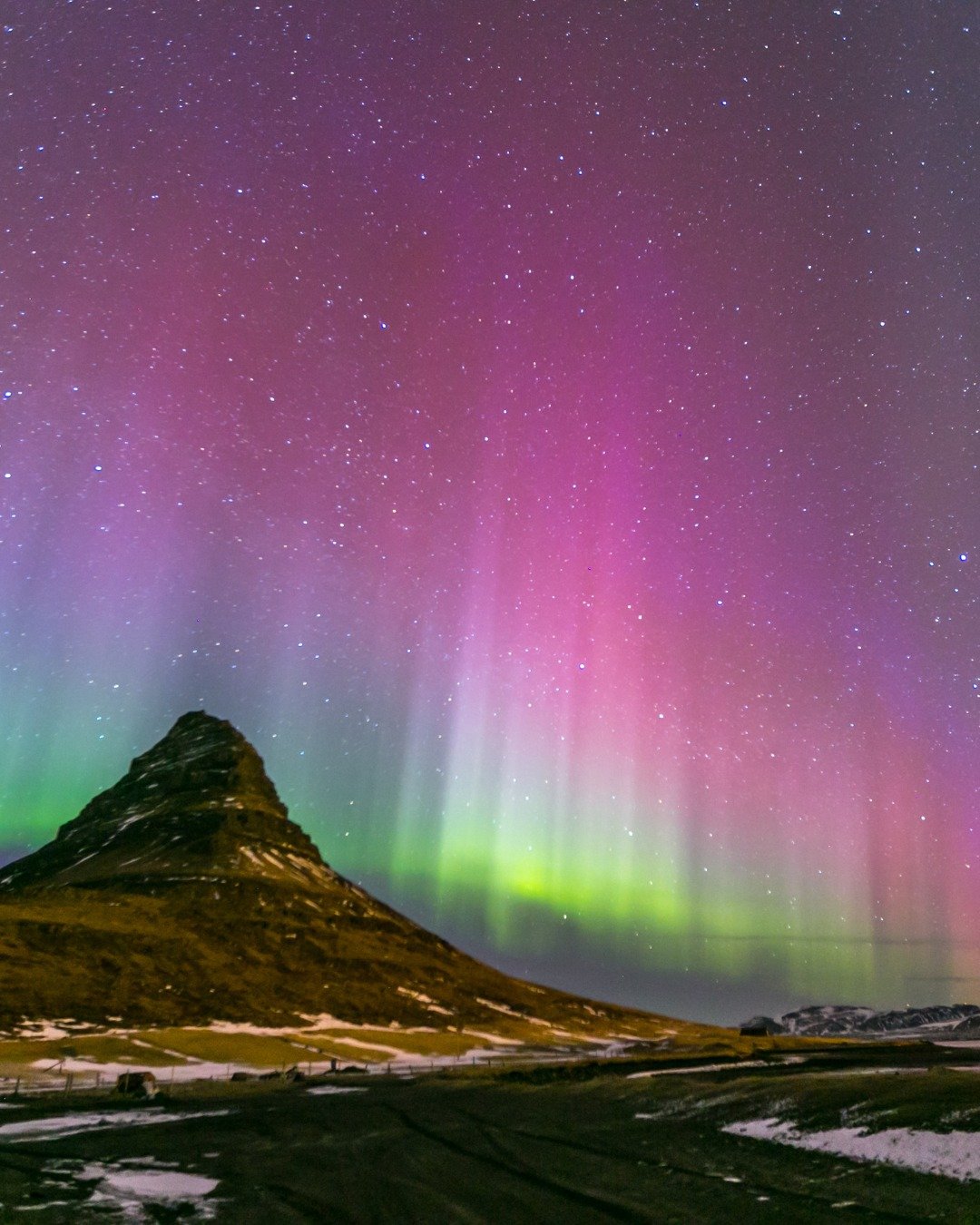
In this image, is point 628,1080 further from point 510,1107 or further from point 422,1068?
point 422,1068

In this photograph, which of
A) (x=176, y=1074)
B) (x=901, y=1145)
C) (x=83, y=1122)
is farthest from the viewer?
(x=176, y=1074)

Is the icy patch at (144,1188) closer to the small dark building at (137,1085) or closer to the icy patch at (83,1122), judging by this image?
the icy patch at (83,1122)

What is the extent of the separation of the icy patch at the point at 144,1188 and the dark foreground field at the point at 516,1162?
8 cm

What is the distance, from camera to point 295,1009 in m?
142

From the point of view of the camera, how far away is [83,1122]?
3700cm

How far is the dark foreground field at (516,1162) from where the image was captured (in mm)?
18016

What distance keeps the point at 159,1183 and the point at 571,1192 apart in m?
10.5

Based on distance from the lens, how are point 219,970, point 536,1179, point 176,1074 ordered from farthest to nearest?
1. point 219,970
2. point 176,1074
3. point 536,1179

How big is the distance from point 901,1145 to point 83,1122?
33369mm

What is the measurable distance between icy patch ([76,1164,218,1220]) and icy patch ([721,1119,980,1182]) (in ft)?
51.9

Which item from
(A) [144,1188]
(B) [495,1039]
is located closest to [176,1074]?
(A) [144,1188]

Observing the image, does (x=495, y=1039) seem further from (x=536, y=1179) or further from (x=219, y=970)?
(x=536, y=1179)

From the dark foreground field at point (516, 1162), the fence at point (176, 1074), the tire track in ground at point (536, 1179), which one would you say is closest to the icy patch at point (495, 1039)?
the fence at point (176, 1074)

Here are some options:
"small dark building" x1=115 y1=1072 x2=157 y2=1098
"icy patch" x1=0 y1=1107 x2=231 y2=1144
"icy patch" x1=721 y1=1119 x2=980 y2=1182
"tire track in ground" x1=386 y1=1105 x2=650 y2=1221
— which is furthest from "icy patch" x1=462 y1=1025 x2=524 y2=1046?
"icy patch" x1=721 y1=1119 x2=980 y2=1182
